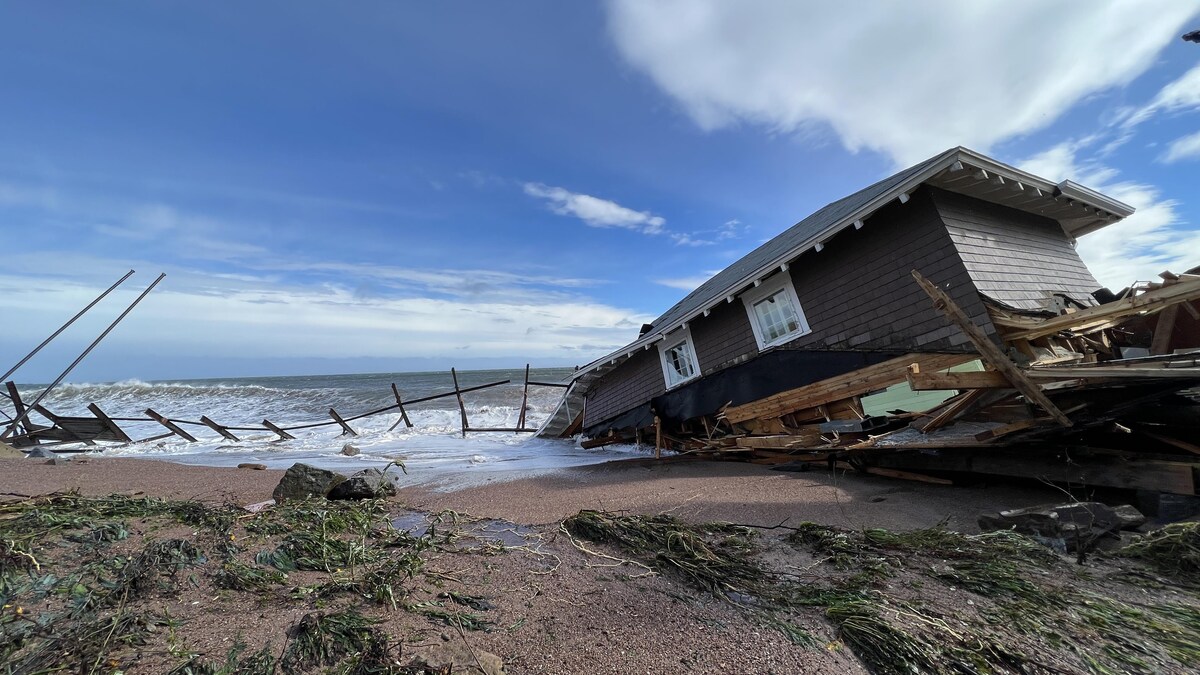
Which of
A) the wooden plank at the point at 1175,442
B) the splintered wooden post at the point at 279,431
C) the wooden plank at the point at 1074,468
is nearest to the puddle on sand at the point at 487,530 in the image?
the wooden plank at the point at 1074,468

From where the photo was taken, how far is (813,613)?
314cm

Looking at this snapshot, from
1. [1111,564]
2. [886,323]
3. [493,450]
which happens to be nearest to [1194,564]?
[1111,564]

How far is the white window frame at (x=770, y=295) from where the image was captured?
9961 mm

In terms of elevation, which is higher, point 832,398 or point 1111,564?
point 832,398

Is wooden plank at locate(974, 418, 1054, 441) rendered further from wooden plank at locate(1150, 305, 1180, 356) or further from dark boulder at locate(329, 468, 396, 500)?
dark boulder at locate(329, 468, 396, 500)

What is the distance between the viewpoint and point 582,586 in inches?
146

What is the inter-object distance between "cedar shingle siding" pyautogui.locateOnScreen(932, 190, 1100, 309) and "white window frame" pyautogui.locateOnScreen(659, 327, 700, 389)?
19.8ft

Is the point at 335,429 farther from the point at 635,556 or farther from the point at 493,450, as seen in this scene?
the point at 635,556

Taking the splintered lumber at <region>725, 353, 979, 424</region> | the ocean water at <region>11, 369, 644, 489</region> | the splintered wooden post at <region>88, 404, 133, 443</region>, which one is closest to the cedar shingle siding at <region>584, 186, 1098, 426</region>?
the splintered lumber at <region>725, 353, 979, 424</region>

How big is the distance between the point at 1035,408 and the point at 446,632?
686cm

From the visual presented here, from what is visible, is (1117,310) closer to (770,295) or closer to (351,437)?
(770,295)

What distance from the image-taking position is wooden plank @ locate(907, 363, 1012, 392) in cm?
555

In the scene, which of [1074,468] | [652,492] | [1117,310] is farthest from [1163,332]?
[652,492]

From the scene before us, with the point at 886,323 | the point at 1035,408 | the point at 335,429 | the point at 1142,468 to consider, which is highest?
the point at 886,323
